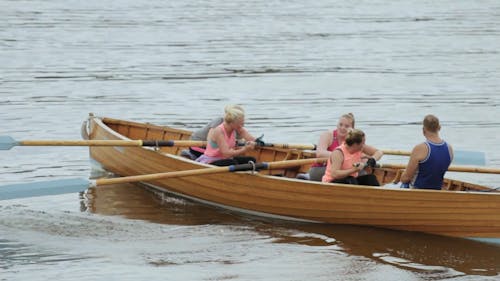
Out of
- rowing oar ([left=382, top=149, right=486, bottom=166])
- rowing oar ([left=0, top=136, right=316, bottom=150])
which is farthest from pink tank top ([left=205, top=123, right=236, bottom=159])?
rowing oar ([left=382, top=149, right=486, bottom=166])

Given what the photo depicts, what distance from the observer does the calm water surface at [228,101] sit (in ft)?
48.3

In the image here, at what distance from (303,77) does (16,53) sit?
8.53m

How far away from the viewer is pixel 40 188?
15961mm

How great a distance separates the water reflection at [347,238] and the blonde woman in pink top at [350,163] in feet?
2.12

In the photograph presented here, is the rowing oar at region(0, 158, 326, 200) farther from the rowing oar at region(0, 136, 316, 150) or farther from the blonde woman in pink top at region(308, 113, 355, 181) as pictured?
the rowing oar at region(0, 136, 316, 150)

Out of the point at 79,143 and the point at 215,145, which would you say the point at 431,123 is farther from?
the point at 79,143

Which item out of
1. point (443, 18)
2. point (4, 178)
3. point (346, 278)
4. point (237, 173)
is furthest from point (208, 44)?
point (346, 278)

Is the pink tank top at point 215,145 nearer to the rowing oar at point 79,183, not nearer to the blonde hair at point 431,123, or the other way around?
the rowing oar at point 79,183

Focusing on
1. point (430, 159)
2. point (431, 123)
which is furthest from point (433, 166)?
point (431, 123)

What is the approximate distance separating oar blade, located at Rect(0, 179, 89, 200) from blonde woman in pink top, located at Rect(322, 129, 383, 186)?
325 cm

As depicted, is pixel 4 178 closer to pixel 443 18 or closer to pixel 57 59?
pixel 57 59

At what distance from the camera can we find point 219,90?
2825 cm

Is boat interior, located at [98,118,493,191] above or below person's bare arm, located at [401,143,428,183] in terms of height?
below

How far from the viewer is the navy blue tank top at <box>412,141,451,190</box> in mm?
14914
